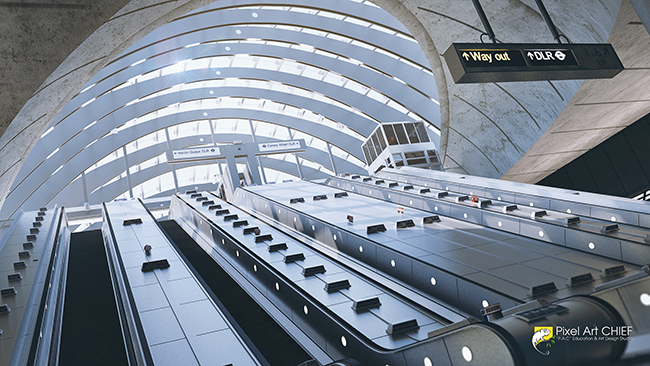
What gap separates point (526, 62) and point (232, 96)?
1138 inches

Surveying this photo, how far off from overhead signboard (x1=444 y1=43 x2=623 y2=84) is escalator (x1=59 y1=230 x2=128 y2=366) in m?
6.56

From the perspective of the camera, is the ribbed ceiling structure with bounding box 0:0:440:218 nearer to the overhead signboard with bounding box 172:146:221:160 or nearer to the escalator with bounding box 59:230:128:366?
the overhead signboard with bounding box 172:146:221:160

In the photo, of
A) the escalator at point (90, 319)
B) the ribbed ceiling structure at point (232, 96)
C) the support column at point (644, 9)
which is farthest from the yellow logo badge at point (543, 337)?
the ribbed ceiling structure at point (232, 96)

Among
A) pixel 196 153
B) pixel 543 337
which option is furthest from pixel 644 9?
pixel 196 153

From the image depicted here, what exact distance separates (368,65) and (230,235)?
21.2 metres

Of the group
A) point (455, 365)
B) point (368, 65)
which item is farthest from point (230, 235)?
point (368, 65)

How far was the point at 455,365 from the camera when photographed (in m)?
3.55

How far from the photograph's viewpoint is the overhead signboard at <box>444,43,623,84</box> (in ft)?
22.9

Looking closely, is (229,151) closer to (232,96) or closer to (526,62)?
(232,96)

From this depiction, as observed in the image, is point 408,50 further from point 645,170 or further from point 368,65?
point 645,170

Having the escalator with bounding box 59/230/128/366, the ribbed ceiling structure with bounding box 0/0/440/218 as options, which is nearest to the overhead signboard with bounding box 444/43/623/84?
the escalator with bounding box 59/230/128/366

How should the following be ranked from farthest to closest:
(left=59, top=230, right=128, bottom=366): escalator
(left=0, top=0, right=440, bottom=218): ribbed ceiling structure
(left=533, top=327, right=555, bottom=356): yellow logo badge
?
(left=0, top=0, right=440, bottom=218): ribbed ceiling structure
(left=59, top=230, right=128, bottom=366): escalator
(left=533, top=327, right=555, bottom=356): yellow logo badge

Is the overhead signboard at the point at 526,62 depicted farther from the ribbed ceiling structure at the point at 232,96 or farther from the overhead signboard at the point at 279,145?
the overhead signboard at the point at 279,145

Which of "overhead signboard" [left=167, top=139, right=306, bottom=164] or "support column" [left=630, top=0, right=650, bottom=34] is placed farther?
"overhead signboard" [left=167, top=139, right=306, bottom=164]
